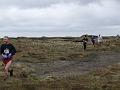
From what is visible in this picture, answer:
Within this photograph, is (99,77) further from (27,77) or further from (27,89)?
(27,89)

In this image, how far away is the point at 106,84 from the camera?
62.3ft

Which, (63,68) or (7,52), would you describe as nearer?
(7,52)

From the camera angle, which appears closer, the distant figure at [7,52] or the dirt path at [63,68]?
the distant figure at [7,52]

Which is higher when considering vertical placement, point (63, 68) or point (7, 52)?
point (7, 52)

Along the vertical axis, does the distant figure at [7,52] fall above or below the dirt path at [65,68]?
above

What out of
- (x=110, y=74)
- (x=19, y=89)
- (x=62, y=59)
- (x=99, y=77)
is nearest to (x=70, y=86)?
(x=19, y=89)

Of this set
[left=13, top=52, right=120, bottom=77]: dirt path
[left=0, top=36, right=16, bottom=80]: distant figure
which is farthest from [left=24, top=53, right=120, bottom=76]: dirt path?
[left=0, top=36, right=16, bottom=80]: distant figure

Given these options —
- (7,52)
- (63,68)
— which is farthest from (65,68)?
(7,52)

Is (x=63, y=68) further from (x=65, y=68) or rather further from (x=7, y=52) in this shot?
(x=7, y=52)

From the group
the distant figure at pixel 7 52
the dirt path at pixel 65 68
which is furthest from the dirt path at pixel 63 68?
the distant figure at pixel 7 52

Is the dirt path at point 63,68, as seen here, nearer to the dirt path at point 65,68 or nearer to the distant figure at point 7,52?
the dirt path at point 65,68

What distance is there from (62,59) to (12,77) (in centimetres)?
1674

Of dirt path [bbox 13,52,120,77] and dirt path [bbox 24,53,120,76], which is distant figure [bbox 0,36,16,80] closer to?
dirt path [bbox 13,52,120,77]

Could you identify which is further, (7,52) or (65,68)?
(65,68)
